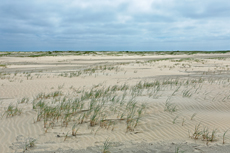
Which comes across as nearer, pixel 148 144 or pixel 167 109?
pixel 148 144

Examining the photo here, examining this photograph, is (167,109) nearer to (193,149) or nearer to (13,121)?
(193,149)

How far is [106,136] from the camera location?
5.03m

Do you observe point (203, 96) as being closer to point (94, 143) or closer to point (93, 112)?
point (93, 112)

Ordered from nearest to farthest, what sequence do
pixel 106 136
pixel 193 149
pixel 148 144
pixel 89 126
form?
1. pixel 193 149
2. pixel 148 144
3. pixel 106 136
4. pixel 89 126

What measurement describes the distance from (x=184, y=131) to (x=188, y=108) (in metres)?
2.00

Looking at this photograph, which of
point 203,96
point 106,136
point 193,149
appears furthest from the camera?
point 203,96

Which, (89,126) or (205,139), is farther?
(89,126)

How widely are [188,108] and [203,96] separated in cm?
199

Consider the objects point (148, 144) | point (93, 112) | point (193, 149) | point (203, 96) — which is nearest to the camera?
point (193, 149)

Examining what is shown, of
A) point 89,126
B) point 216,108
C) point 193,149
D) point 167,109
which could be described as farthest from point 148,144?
point 216,108

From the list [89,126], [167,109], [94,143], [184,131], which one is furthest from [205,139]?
[89,126]

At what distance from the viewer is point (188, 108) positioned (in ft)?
23.1

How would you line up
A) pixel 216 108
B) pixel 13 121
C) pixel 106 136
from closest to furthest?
pixel 106 136, pixel 13 121, pixel 216 108

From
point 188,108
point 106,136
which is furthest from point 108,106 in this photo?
point 188,108
